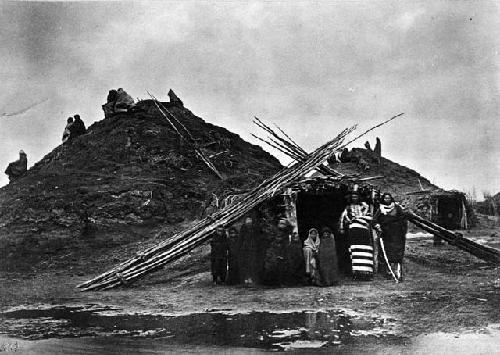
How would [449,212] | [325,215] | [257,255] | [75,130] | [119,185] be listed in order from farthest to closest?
[75,130] → [449,212] → [119,185] → [325,215] → [257,255]

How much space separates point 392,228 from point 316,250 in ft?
4.82

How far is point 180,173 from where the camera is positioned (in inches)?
605

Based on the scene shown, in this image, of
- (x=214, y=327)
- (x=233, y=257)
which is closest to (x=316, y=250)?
(x=233, y=257)

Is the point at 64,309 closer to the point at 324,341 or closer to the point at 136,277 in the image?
the point at 136,277

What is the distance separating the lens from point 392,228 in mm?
7992

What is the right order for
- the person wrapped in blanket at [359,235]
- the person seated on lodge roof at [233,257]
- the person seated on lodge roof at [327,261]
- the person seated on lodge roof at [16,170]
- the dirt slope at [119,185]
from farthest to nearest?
the person seated on lodge roof at [16,170] < the dirt slope at [119,185] < the person seated on lodge roof at [233,257] < the person wrapped in blanket at [359,235] < the person seated on lodge roof at [327,261]

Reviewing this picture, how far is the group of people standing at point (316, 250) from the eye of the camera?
7398 millimetres

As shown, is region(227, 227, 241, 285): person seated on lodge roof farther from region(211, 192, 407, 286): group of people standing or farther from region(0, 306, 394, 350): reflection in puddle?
region(0, 306, 394, 350): reflection in puddle

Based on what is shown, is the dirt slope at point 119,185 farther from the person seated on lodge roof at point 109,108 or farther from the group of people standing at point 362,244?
the group of people standing at point 362,244

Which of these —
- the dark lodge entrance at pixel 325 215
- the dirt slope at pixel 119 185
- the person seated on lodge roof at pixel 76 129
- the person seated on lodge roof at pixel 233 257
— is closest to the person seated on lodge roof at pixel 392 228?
the dark lodge entrance at pixel 325 215

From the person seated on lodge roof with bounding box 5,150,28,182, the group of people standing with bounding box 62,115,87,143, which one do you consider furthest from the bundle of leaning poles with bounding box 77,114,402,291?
the group of people standing with bounding box 62,115,87,143

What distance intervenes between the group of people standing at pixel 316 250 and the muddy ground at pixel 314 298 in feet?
0.98

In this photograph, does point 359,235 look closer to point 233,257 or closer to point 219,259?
point 233,257

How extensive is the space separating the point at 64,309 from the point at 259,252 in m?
2.94
